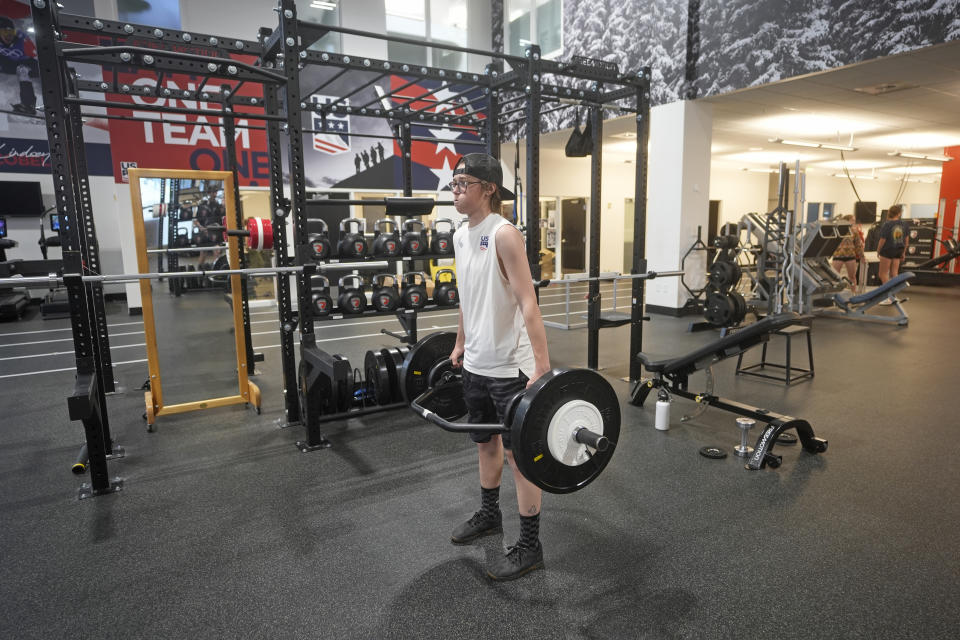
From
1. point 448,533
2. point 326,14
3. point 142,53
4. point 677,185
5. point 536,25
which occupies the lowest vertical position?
point 448,533

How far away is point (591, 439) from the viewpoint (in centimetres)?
177

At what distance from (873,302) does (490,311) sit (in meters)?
7.24

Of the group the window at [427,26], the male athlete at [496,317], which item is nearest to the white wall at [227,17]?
the window at [427,26]

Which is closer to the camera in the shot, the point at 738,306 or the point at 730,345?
the point at 730,345

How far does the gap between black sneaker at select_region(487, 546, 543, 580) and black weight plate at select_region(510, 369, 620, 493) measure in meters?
0.41

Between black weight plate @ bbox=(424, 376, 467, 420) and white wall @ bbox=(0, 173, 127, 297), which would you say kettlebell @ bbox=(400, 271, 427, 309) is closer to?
black weight plate @ bbox=(424, 376, 467, 420)

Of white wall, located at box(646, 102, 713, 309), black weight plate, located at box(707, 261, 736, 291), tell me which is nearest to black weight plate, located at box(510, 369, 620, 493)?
black weight plate, located at box(707, 261, 736, 291)

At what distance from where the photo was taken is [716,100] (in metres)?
7.35

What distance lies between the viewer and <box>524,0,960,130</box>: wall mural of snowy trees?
518 cm

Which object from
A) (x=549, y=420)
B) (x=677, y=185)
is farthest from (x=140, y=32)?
(x=677, y=185)

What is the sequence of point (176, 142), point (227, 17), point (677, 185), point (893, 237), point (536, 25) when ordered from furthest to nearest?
1. point (536, 25)
2. point (227, 17)
3. point (893, 237)
4. point (176, 142)
5. point (677, 185)

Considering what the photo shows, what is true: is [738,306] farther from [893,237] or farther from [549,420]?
[549,420]

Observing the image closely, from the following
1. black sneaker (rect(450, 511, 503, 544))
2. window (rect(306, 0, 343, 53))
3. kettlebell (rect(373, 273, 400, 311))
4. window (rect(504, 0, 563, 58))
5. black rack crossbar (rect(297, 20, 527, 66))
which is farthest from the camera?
window (rect(306, 0, 343, 53))

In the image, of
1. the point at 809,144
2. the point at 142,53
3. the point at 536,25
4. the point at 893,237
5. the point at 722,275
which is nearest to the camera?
the point at 142,53
